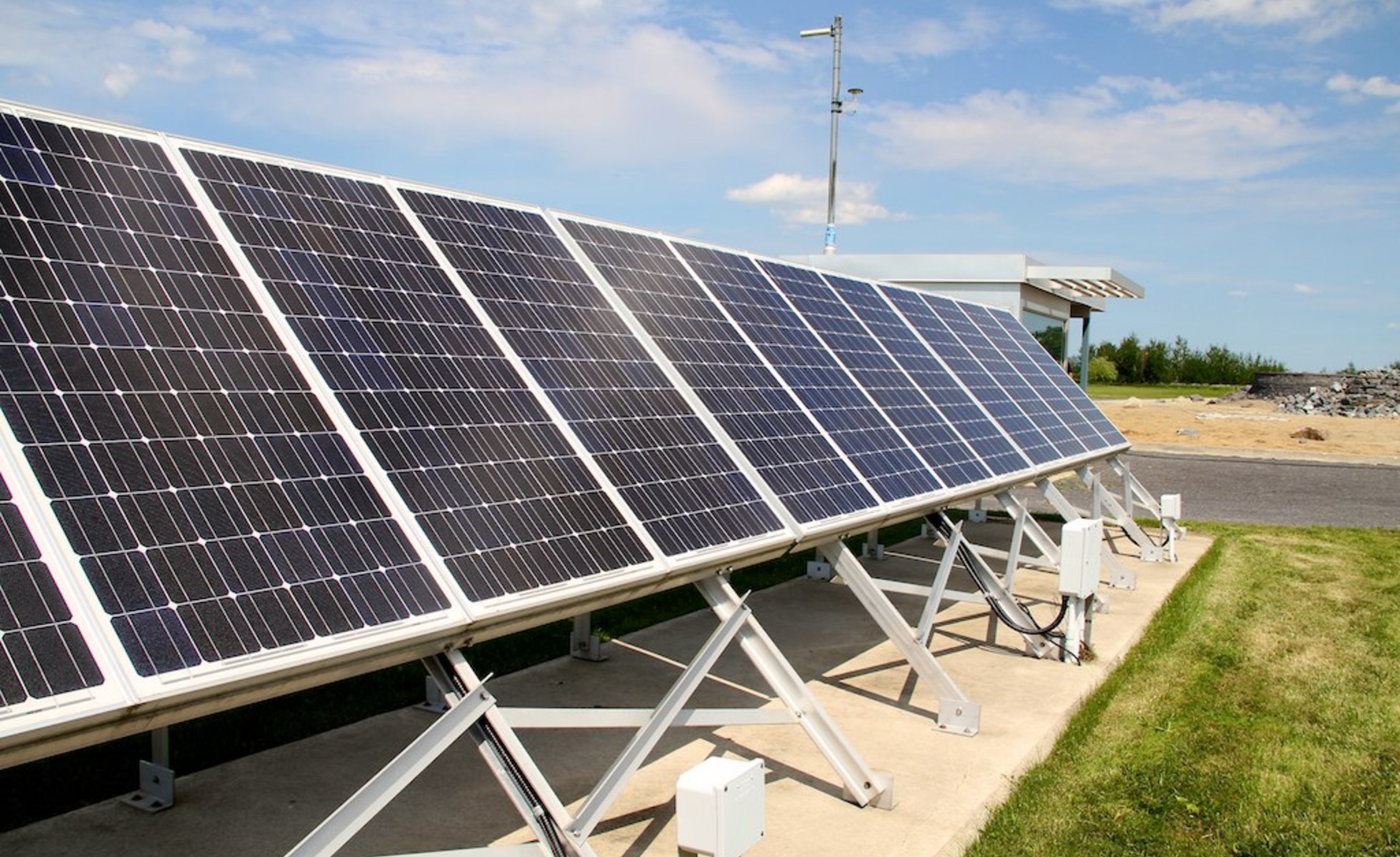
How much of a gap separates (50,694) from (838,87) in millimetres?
26869

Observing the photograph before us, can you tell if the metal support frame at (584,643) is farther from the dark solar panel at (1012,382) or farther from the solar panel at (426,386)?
the dark solar panel at (1012,382)

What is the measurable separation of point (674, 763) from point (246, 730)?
359 centimetres

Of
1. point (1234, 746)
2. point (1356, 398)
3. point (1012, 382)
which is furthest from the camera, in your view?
point (1356, 398)

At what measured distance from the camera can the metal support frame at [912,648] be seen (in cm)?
895

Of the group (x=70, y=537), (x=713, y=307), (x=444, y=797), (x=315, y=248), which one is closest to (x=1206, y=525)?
(x=713, y=307)

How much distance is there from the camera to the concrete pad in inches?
285

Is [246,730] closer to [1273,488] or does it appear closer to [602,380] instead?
[602,380]

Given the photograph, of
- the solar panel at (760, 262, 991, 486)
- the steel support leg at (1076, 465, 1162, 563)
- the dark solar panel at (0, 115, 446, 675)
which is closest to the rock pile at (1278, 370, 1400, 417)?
the steel support leg at (1076, 465, 1162, 563)

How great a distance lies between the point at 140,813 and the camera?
7.54 metres

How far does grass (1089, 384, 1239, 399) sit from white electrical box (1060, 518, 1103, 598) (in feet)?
202

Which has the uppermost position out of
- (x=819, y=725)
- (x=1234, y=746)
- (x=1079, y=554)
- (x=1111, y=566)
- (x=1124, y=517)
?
(x=1079, y=554)

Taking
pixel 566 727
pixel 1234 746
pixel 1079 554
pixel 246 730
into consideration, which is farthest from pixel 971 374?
pixel 566 727

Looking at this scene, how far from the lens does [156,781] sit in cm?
765

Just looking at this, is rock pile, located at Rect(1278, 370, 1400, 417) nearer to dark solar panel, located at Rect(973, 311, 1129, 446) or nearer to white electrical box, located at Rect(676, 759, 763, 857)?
dark solar panel, located at Rect(973, 311, 1129, 446)
